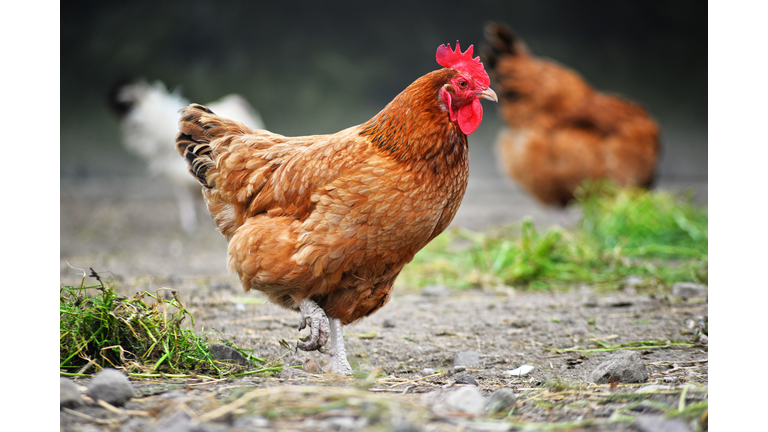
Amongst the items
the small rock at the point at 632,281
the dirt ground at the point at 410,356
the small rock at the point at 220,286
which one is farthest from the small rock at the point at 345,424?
the small rock at the point at 632,281

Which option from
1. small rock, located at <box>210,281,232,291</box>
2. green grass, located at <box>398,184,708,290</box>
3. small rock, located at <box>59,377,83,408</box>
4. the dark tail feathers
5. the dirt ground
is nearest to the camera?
the dirt ground

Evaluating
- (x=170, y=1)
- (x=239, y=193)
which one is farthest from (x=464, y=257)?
(x=170, y=1)

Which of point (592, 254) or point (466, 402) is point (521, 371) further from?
point (592, 254)

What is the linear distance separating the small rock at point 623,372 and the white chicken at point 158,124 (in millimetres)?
4489

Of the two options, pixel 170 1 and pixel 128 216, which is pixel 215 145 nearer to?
pixel 128 216

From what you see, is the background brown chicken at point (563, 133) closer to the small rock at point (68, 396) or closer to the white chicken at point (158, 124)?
the white chicken at point (158, 124)

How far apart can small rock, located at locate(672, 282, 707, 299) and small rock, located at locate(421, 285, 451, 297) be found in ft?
4.29

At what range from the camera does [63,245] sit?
4504 mm

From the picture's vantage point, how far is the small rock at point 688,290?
3.13m

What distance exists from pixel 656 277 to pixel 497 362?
68.8 inches

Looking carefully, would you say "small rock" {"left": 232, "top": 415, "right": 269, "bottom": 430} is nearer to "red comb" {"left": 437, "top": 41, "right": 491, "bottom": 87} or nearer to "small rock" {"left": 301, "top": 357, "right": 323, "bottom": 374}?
"small rock" {"left": 301, "top": 357, "right": 323, "bottom": 374}

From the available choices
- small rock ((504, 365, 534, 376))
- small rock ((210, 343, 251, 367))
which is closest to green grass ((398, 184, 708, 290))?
small rock ((504, 365, 534, 376))

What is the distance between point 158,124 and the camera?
5.66m

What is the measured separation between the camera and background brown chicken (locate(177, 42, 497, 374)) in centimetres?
191
